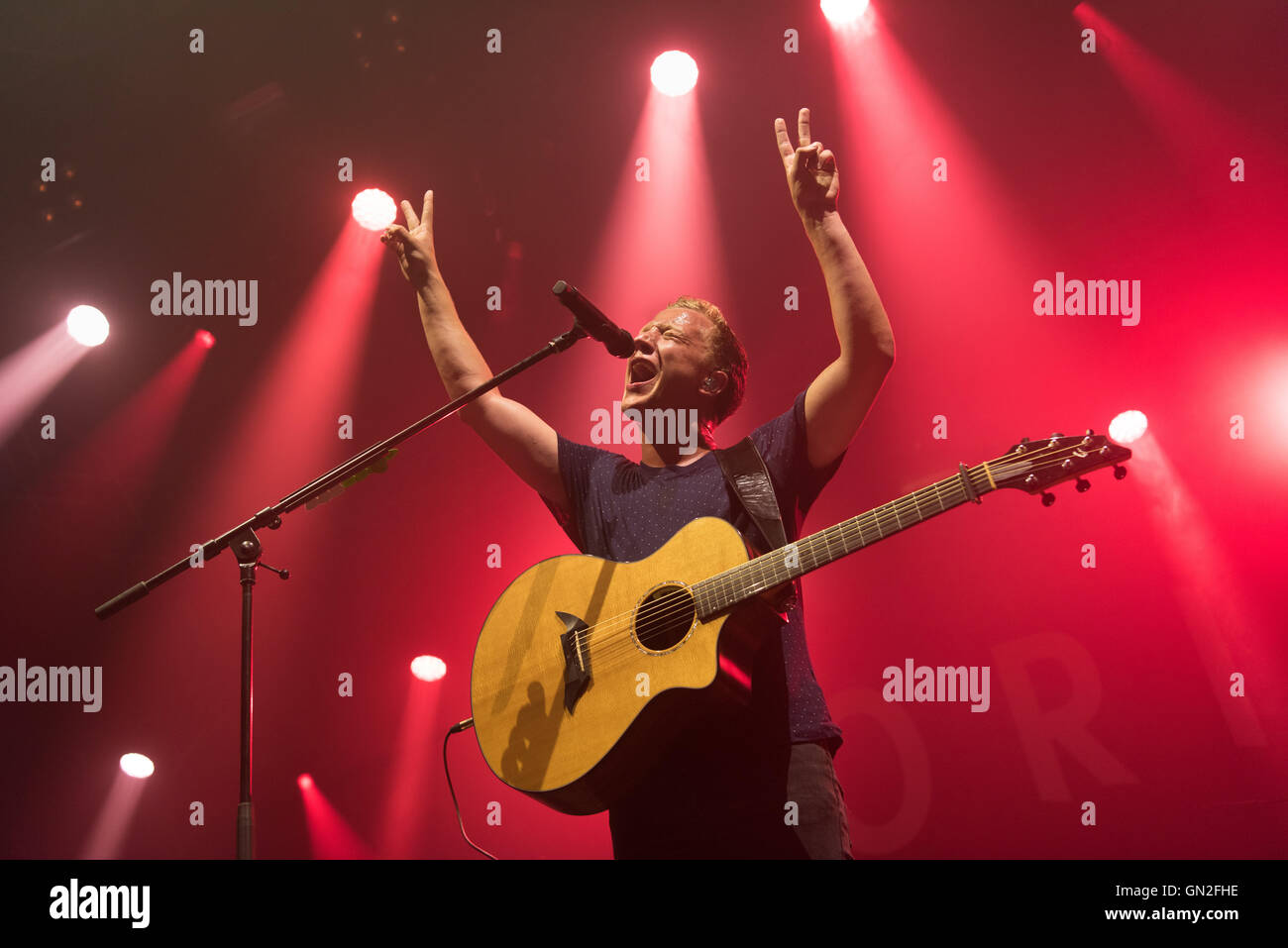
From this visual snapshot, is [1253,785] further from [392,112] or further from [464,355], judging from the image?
[392,112]

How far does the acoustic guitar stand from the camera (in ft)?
7.37

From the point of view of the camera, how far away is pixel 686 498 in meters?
2.66

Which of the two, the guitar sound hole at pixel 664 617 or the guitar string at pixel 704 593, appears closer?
the guitar string at pixel 704 593

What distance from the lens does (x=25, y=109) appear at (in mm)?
4359

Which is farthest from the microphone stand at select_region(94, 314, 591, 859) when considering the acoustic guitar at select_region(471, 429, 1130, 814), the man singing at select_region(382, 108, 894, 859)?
the acoustic guitar at select_region(471, 429, 1130, 814)

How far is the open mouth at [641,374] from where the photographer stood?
9.55 ft

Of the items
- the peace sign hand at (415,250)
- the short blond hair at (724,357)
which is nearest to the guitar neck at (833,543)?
the short blond hair at (724,357)

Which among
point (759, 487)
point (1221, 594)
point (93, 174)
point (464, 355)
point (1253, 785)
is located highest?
point (93, 174)

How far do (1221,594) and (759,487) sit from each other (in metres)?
2.30

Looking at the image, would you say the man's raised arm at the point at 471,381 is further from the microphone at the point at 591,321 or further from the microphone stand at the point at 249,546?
the microphone at the point at 591,321

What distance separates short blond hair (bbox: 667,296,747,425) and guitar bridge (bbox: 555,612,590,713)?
0.85m
